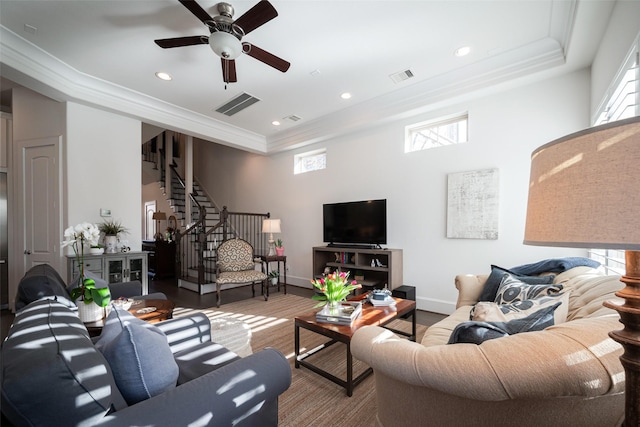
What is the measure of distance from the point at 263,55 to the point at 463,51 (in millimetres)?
2191

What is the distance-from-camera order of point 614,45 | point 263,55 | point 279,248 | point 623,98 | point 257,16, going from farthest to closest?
point 279,248 < point 263,55 < point 257,16 < point 614,45 < point 623,98

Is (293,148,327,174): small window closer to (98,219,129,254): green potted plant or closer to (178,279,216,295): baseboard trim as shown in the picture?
(178,279,216,295): baseboard trim

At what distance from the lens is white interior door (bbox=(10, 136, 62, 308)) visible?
12.0ft

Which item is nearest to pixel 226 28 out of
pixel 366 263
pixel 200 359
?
pixel 200 359

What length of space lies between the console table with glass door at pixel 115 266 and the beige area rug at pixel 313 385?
32.6 inches

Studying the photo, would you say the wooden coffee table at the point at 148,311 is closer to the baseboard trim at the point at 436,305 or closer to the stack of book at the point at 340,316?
the stack of book at the point at 340,316

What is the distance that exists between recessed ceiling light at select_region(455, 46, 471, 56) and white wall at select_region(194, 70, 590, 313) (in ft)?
2.63

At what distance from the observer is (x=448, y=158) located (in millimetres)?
3760

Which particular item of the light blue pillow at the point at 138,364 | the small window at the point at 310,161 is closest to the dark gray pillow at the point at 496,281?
the light blue pillow at the point at 138,364

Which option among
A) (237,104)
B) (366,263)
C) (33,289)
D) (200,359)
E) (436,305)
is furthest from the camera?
(366,263)

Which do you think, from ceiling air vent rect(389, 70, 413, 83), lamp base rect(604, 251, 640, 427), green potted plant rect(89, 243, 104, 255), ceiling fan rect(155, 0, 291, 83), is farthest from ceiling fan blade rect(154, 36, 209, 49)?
lamp base rect(604, 251, 640, 427)

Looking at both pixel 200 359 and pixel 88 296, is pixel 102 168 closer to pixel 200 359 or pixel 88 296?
pixel 88 296

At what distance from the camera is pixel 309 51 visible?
2941 mm

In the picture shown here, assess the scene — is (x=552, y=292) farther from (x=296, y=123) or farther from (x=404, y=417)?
(x=296, y=123)
